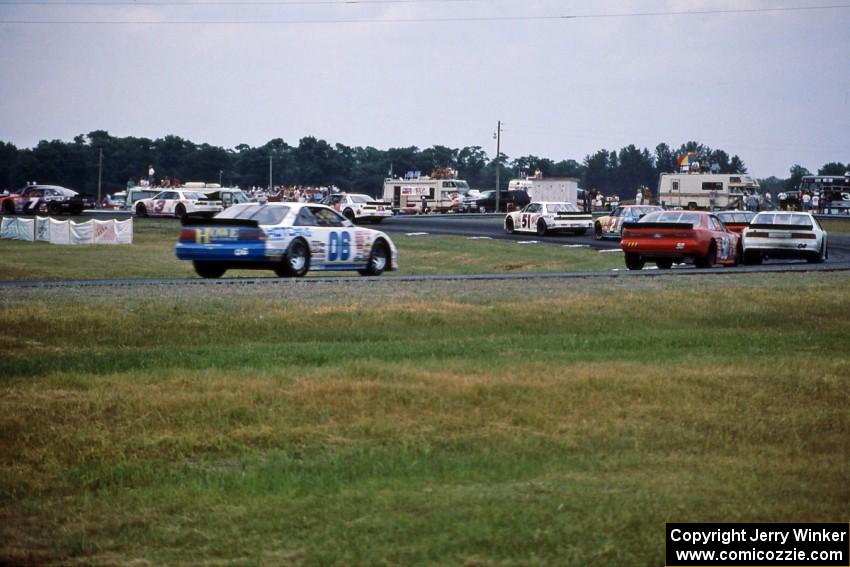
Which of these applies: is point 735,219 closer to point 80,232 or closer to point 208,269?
point 208,269

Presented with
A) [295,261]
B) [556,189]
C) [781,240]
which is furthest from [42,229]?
[556,189]

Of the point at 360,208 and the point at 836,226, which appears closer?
the point at 360,208

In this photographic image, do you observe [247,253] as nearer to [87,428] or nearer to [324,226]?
[324,226]

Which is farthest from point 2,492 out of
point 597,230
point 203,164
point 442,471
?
point 203,164

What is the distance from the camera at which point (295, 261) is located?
75.8 ft

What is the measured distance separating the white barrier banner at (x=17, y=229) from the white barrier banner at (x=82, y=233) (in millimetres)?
2283

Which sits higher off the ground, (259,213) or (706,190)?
(706,190)

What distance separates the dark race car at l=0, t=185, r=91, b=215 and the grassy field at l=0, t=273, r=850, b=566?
4955cm

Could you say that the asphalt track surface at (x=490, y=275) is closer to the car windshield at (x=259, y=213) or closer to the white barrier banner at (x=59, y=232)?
the car windshield at (x=259, y=213)

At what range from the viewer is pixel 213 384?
10.6 metres

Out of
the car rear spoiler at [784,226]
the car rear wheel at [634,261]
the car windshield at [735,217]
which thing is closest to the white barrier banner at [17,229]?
the car windshield at [735,217]

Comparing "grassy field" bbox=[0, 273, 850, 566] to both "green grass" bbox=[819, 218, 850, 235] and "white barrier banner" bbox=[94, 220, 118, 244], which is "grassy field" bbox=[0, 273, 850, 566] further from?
"green grass" bbox=[819, 218, 850, 235]

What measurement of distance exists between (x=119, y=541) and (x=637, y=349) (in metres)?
8.16

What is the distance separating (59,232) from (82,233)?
896mm
